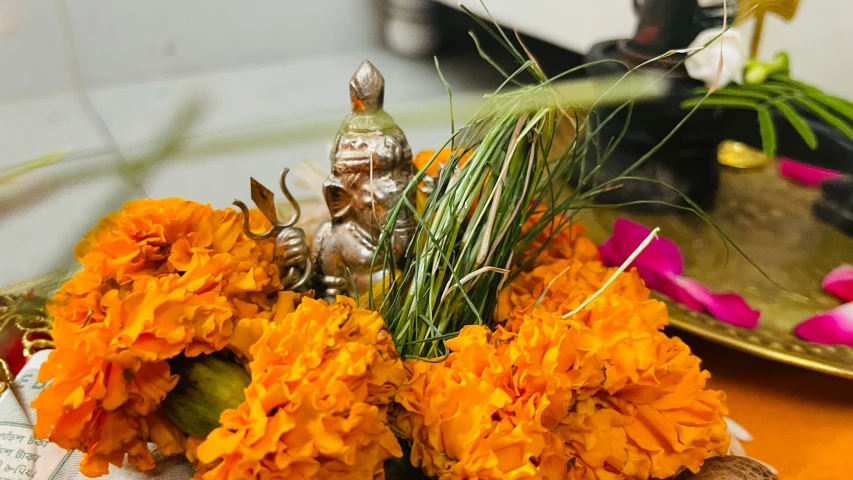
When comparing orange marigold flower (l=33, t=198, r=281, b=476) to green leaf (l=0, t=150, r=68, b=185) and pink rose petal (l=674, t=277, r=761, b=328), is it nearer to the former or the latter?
green leaf (l=0, t=150, r=68, b=185)

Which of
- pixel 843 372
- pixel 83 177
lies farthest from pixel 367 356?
pixel 843 372

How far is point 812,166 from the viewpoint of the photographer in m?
0.59

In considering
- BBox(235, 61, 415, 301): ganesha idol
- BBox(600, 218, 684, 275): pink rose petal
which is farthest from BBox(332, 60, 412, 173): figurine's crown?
BBox(600, 218, 684, 275): pink rose petal

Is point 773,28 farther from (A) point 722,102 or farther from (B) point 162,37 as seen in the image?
(B) point 162,37

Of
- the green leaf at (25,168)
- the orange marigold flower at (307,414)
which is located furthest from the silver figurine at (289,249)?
the green leaf at (25,168)

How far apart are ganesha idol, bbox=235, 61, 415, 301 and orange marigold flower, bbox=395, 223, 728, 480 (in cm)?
10

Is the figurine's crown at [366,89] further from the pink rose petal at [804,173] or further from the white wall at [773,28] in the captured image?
the pink rose petal at [804,173]

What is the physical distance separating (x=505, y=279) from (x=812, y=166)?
0.40m

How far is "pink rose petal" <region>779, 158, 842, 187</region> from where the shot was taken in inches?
22.6

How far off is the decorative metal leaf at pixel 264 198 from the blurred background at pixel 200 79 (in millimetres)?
31

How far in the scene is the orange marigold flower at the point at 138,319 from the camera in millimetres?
278

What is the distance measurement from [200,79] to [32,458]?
0.86ft

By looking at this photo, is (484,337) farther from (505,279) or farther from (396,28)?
(396,28)

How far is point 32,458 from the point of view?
1.22ft
